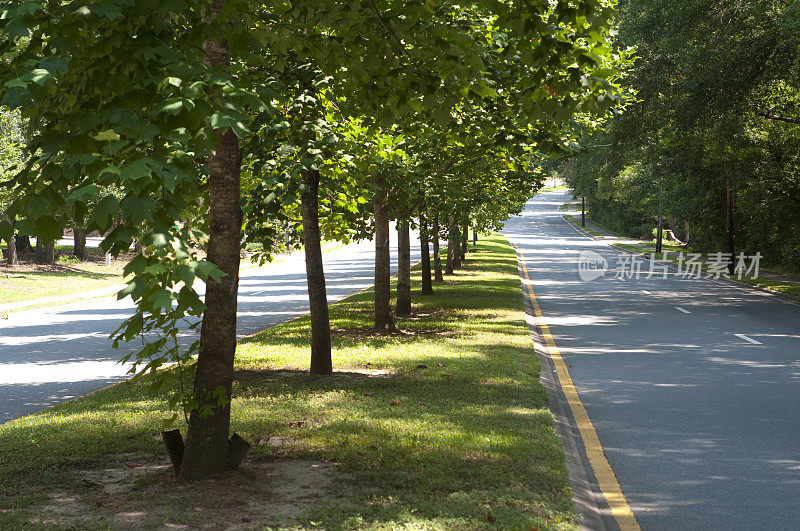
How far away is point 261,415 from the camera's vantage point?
330 inches

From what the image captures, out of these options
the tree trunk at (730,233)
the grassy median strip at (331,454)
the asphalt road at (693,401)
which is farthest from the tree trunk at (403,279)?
the tree trunk at (730,233)

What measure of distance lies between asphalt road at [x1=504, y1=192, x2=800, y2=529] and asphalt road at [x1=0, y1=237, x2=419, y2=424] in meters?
6.68

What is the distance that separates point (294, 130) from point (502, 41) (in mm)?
2723

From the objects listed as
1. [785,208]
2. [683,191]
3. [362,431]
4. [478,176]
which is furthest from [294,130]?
[683,191]

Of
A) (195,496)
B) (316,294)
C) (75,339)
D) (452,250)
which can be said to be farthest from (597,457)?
(452,250)

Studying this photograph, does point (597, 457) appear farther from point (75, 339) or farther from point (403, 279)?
point (75, 339)

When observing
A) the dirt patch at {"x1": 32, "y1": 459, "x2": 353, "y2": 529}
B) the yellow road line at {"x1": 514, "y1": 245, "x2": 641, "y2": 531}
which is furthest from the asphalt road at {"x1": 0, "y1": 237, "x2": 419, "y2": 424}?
the yellow road line at {"x1": 514, "y1": 245, "x2": 641, "y2": 531}

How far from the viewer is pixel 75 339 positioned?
1577cm

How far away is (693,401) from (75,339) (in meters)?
11.4

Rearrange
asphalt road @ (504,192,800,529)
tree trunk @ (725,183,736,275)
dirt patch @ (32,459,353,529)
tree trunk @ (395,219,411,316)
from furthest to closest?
1. tree trunk @ (725,183,736,275)
2. tree trunk @ (395,219,411,316)
3. asphalt road @ (504,192,800,529)
4. dirt patch @ (32,459,353,529)

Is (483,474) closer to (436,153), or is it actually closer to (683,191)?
(436,153)

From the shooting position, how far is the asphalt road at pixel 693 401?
6.41m

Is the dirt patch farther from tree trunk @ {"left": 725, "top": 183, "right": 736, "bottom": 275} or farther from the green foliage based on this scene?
tree trunk @ {"left": 725, "top": 183, "right": 736, "bottom": 275}

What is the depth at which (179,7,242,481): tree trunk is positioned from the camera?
5.97 metres
